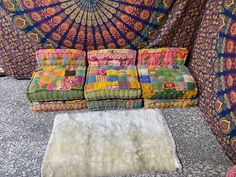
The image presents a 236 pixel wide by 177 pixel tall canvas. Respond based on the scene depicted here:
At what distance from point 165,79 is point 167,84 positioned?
9 centimetres

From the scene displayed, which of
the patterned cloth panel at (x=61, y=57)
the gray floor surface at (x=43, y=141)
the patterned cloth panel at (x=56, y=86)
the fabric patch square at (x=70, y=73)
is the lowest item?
the gray floor surface at (x=43, y=141)

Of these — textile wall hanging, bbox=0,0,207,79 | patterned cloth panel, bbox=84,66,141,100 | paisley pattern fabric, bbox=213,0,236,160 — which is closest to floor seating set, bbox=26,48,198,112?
patterned cloth panel, bbox=84,66,141,100

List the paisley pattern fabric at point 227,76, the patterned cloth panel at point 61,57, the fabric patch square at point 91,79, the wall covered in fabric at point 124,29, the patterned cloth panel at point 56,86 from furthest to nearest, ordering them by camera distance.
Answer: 1. the patterned cloth panel at point 61,57
2. the fabric patch square at point 91,79
3. the patterned cloth panel at point 56,86
4. the wall covered in fabric at point 124,29
5. the paisley pattern fabric at point 227,76

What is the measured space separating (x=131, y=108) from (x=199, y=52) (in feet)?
3.22

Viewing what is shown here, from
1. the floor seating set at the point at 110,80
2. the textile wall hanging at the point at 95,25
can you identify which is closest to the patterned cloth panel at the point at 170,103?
the floor seating set at the point at 110,80

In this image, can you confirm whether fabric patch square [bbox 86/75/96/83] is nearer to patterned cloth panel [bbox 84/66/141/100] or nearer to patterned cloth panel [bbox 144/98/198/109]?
patterned cloth panel [bbox 84/66/141/100]

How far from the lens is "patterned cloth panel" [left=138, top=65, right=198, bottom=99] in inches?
90.0

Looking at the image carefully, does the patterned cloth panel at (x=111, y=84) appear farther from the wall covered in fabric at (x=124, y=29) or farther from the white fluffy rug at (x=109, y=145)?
the wall covered in fabric at (x=124, y=29)

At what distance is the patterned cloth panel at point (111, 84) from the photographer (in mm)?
2260

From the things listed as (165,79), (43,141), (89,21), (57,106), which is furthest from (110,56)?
(43,141)

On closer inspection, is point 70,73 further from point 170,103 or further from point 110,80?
point 170,103

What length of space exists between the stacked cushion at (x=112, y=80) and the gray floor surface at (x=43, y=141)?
1.48 feet

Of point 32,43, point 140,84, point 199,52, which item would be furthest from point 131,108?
point 32,43

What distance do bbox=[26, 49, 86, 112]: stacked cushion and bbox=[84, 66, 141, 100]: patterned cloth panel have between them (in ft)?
0.32
